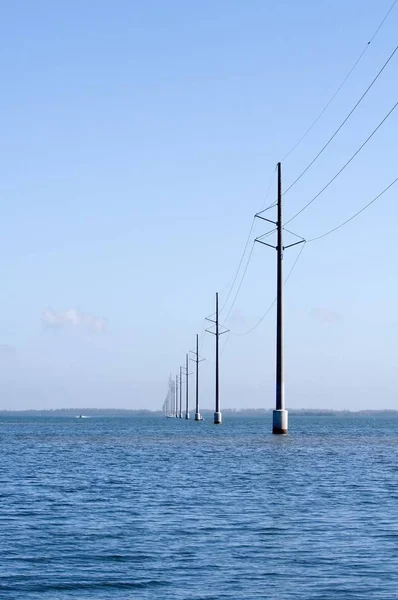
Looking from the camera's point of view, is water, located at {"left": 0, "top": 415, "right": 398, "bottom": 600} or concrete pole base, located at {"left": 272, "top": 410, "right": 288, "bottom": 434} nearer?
water, located at {"left": 0, "top": 415, "right": 398, "bottom": 600}

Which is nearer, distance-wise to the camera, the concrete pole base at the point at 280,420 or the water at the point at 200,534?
the water at the point at 200,534

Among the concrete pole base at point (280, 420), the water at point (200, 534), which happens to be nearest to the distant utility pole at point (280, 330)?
the concrete pole base at point (280, 420)

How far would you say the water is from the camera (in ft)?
51.0

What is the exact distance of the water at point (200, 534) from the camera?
611 inches

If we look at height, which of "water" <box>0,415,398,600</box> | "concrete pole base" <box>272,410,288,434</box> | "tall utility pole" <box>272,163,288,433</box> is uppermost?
"tall utility pole" <box>272,163,288,433</box>

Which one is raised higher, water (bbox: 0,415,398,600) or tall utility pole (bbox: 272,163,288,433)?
tall utility pole (bbox: 272,163,288,433)

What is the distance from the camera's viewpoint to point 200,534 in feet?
67.3

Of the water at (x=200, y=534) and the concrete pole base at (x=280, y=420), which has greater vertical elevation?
the concrete pole base at (x=280, y=420)

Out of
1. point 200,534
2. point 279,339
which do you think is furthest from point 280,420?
point 200,534

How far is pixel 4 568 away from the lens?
671 inches

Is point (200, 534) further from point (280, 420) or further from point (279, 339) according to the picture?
point (280, 420)

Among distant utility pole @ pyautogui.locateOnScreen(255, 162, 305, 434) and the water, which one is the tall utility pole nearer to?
distant utility pole @ pyautogui.locateOnScreen(255, 162, 305, 434)

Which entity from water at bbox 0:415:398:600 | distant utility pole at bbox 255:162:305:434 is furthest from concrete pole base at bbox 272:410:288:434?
water at bbox 0:415:398:600

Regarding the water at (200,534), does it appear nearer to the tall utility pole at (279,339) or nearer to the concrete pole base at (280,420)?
the tall utility pole at (279,339)
